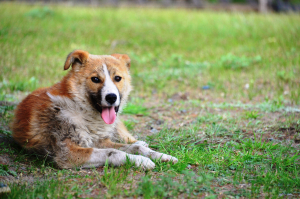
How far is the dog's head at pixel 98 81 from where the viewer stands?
3645mm

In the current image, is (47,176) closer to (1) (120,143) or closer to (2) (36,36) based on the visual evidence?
(1) (120,143)

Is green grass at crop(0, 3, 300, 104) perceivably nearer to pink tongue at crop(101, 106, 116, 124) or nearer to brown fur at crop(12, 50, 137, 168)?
brown fur at crop(12, 50, 137, 168)

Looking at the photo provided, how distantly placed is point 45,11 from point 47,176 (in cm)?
1130

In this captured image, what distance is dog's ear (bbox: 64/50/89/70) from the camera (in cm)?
379

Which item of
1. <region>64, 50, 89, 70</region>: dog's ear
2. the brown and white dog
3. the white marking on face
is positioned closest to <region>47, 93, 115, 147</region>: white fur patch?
the brown and white dog

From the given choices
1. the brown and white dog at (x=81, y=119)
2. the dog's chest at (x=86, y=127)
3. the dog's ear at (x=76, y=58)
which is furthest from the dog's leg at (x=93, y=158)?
the dog's ear at (x=76, y=58)

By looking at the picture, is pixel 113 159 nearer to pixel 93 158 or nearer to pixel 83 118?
pixel 93 158

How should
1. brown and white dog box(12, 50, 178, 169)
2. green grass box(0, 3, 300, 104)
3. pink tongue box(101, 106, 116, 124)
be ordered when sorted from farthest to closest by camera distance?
green grass box(0, 3, 300, 104)
pink tongue box(101, 106, 116, 124)
brown and white dog box(12, 50, 178, 169)

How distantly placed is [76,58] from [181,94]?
3.53 meters

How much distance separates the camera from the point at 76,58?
12.7ft

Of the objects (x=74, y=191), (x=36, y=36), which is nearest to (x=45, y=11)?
(x=36, y=36)

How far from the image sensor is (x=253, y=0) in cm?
1767

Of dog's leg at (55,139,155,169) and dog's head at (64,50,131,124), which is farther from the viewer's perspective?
A: dog's head at (64,50,131,124)

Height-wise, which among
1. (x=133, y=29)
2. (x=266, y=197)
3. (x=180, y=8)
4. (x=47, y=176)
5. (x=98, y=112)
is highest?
(x=180, y=8)
